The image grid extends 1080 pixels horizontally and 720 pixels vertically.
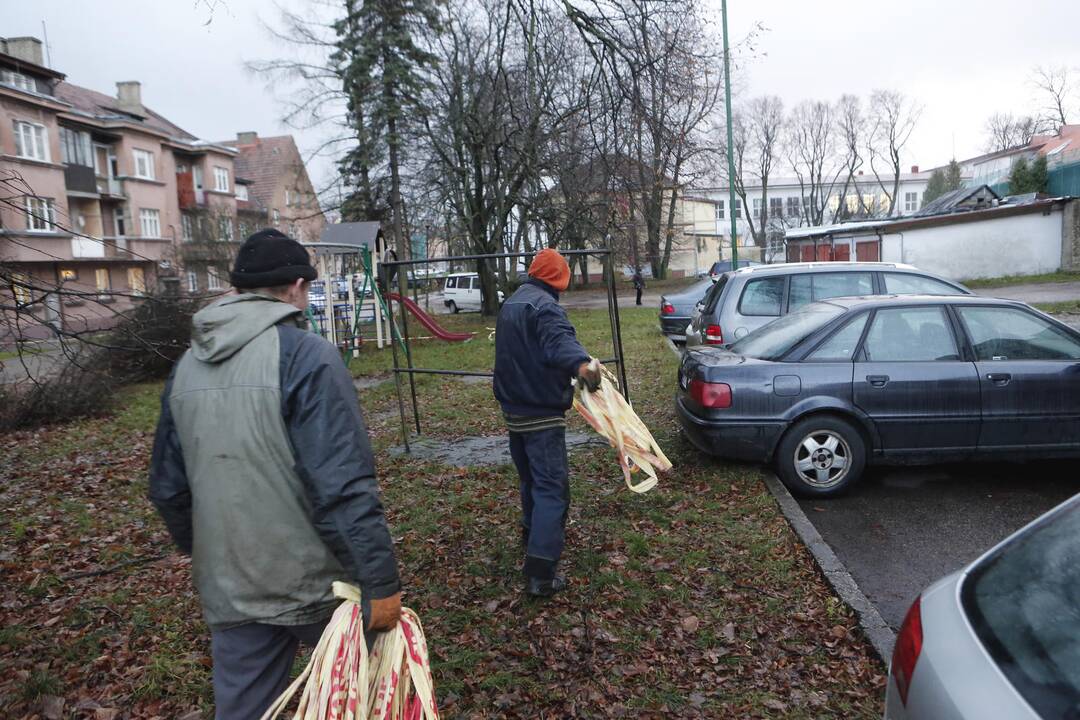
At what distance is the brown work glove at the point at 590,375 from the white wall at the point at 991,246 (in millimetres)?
28488

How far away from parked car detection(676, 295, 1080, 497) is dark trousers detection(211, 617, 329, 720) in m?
4.45

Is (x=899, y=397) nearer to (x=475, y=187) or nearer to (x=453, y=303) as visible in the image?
(x=475, y=187)

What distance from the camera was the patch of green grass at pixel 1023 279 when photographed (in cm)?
2611

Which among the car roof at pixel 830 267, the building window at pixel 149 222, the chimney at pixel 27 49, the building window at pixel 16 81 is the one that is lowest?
the car roof at pixel 830 267

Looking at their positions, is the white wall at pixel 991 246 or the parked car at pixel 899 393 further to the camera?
the white wall at pixel 991 246

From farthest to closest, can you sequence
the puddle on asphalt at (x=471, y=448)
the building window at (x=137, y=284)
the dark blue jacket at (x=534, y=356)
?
the puddle on asphalt at (x=471, y=448) → the building window at (x=137, y=284) → the dark blue jacket at (x=534, y=356)

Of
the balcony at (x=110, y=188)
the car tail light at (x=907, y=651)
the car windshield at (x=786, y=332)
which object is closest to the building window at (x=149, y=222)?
the balcony at (x=110, y=188)

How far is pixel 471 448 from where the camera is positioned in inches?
333

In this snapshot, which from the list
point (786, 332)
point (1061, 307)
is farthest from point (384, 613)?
point (1061, 307)

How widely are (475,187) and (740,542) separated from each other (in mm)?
21744

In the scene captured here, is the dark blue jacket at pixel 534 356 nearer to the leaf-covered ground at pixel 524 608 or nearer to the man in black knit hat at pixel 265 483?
the leaf-covered ground at pixel 524 608

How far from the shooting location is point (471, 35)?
69.5 feet

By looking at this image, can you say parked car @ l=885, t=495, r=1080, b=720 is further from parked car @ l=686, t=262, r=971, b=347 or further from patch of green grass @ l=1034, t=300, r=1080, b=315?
patch of green grass @ l=1034, t=300, r=1080, b=315

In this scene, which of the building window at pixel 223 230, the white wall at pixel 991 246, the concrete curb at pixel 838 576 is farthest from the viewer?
the building window at pixel 223 230
